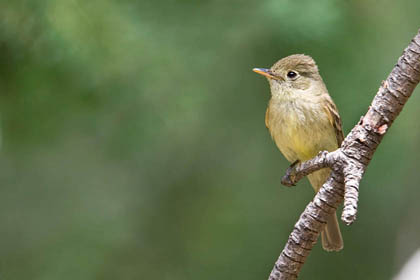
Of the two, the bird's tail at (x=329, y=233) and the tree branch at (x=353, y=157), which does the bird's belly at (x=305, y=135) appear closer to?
the bird's tail at (x=329, y=233)

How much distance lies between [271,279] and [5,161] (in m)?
2.54

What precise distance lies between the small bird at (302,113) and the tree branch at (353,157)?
1.07 meters

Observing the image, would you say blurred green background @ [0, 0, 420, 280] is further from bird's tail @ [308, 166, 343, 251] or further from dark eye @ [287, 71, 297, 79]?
bird's tail @ [308, 166, 343, 251]

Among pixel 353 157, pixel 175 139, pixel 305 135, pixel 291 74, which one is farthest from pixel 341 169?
pixel 175 139

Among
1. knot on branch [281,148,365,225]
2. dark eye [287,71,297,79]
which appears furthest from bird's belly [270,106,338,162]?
knot on branch [281,148,365,225]

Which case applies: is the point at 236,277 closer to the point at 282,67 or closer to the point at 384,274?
the point at 384,274

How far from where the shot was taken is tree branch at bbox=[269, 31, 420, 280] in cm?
287

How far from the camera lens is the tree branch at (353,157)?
2865 mm

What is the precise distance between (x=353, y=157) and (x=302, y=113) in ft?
4.47

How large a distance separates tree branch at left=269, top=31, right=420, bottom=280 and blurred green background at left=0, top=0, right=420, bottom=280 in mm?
1236

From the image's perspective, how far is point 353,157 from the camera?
2.94 metres

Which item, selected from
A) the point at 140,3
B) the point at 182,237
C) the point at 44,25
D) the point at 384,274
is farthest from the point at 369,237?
the point at 44,25

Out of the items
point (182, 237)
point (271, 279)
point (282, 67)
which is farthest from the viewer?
point (182, 237)

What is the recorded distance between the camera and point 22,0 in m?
3.99
